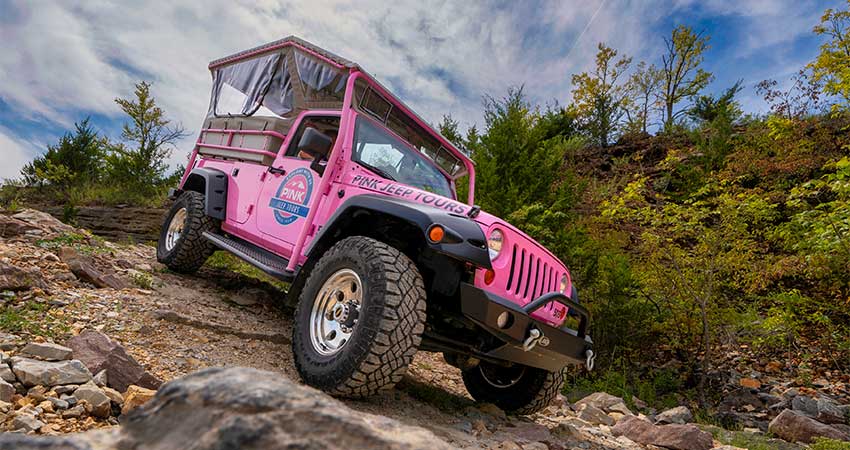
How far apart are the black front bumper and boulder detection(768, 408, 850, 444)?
309cm

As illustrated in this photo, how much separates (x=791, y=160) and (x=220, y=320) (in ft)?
47.7

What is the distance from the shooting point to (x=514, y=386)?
3689mm

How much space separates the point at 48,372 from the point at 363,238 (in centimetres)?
163

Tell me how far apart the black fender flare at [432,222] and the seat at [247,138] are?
1.84 metres

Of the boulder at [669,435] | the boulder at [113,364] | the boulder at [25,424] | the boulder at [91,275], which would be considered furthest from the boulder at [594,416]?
the boulder at [91,275]

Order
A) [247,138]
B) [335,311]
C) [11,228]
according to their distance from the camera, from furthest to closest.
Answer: [247,138]
[11,228]
[335,311]

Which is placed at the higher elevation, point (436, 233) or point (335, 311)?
point (436, 233)

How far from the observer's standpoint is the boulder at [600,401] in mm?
4846

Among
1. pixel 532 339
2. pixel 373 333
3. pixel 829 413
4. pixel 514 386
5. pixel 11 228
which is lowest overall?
pixel 11 228

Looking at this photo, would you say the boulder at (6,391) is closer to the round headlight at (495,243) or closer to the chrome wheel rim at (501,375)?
the round headlight at (495,243)

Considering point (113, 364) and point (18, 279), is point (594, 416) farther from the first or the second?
point (18, 279)

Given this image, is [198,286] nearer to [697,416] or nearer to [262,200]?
[262,200]

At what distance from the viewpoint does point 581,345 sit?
10.1 ft

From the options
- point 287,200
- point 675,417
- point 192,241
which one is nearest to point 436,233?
point 287,200
